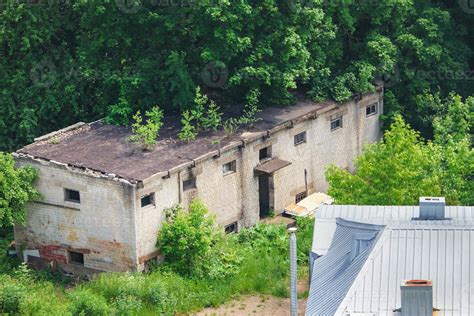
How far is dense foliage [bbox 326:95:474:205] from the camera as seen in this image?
43.0m

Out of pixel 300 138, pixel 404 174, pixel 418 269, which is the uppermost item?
pixel 300 138

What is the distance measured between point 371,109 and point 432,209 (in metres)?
16.8

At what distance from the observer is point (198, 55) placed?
48562 millimetres

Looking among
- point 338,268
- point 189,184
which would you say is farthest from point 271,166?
point 338,268

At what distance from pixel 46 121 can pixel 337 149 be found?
11.0 metres

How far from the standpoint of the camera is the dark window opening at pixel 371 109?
52088 millimetres

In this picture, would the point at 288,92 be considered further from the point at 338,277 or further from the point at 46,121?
the point at 338,277

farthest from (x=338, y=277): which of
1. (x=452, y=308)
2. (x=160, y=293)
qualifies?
(x=160, y=293)

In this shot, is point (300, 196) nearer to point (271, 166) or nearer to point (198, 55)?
point (271, 166)

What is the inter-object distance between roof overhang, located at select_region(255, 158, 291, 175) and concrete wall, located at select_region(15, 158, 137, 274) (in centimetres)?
617

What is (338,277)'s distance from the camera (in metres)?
34.1

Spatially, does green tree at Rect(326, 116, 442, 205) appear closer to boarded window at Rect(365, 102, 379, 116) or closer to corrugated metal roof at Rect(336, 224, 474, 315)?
boarded window at Rect(365, 102, 379, 116)

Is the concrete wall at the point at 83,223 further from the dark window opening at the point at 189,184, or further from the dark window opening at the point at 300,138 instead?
the dark window opening at the point at 300,138

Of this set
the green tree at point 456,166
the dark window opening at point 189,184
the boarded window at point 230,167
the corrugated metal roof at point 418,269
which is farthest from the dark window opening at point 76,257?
the corrugated metal roof at point 418,269
